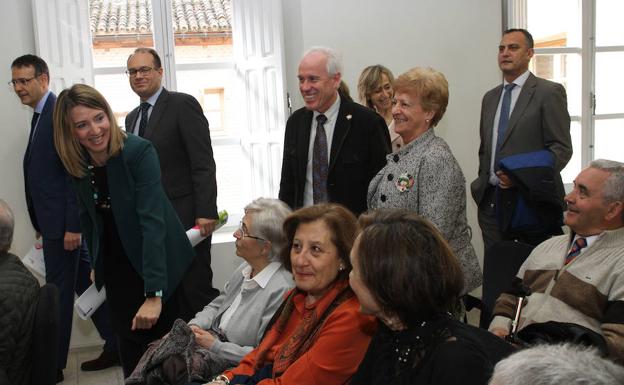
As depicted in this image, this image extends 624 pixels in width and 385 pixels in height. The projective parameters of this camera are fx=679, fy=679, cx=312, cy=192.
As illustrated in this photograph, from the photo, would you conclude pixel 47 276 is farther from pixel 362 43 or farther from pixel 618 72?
pixel 618 72

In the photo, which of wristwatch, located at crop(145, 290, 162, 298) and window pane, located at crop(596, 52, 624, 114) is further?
window pane, located at crop(596, 52, 624, 114)

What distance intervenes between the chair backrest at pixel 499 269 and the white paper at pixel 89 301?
1547mm

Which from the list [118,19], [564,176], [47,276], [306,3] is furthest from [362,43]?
[47,276]

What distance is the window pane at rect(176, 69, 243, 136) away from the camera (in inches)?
185

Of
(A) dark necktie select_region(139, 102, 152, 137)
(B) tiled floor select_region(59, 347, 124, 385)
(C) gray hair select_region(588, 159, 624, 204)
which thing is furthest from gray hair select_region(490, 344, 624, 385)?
(B) tiled floor select_region(59, 347, 124, 385)

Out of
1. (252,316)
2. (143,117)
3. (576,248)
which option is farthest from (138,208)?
(576,248)

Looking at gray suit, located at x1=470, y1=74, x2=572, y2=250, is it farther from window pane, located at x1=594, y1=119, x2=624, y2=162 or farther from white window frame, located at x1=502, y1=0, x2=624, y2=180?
window pane, located at x1=594, y1=119, x2=624, y2=162

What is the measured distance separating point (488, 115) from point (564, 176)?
1678mm

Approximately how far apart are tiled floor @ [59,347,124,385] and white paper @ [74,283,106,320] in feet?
4.55

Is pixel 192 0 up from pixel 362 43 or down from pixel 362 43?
up

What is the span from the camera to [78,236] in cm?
389

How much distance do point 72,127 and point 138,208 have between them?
1.26 feet

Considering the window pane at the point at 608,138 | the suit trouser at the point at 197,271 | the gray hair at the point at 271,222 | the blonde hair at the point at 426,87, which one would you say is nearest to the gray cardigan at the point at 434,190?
the blonde hair at the point at 426,87

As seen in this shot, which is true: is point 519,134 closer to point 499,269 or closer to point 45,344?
point 499,269
